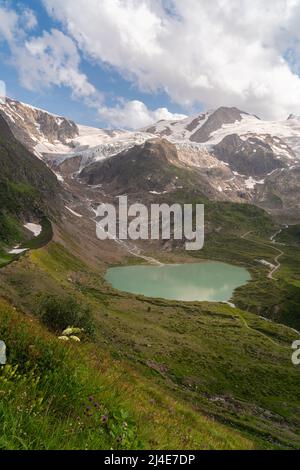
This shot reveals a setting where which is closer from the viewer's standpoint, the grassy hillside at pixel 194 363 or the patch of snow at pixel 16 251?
A: the grassy hillside at pixel 194 363

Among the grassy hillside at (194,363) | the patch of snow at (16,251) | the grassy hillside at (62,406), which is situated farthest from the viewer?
the patch of snow at (16,251)

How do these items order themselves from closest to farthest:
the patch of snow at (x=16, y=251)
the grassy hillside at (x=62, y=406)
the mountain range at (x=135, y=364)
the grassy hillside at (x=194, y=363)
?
the grassy hillside at (x=62, y=406) → the mountain range at (x=135, y=364) → the grassy hillside at (x=194, y=363) → the patch of snow at (x=16, y=251)

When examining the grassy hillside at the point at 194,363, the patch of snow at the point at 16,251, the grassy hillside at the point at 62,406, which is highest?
the grassy hillside at the point at 62,406

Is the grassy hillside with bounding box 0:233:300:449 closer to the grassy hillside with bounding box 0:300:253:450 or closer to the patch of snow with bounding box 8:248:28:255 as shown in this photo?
the grassy hillside with bounding box 0:300:253:450

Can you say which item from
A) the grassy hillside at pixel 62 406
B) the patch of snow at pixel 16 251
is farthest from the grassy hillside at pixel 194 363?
the patch of snow at pixel 16 251

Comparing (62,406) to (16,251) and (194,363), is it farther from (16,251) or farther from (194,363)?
(16,251)

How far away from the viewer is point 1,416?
18.4 feet

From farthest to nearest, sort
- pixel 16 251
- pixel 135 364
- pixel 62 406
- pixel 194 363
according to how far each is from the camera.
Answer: pixel 16 251, pixel 194 363, pixel 135 364, pixel 62 406

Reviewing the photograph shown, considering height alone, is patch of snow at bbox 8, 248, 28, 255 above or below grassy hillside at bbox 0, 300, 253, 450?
below

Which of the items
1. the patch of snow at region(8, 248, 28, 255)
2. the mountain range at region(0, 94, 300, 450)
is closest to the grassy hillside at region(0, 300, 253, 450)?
the mountain range at region(0, 94, 300, 450)

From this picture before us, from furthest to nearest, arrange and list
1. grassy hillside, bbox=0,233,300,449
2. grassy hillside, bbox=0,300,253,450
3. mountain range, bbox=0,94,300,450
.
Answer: grassy hillside, bbox=0,233,300,449 → mountain range, bbox=0,94,300,450 → grassy hillside, bbox=0,300,253,450

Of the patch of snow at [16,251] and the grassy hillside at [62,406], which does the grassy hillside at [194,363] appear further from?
the patch of snow at [16,251]

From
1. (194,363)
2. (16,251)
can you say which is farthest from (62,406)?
(16,251)
